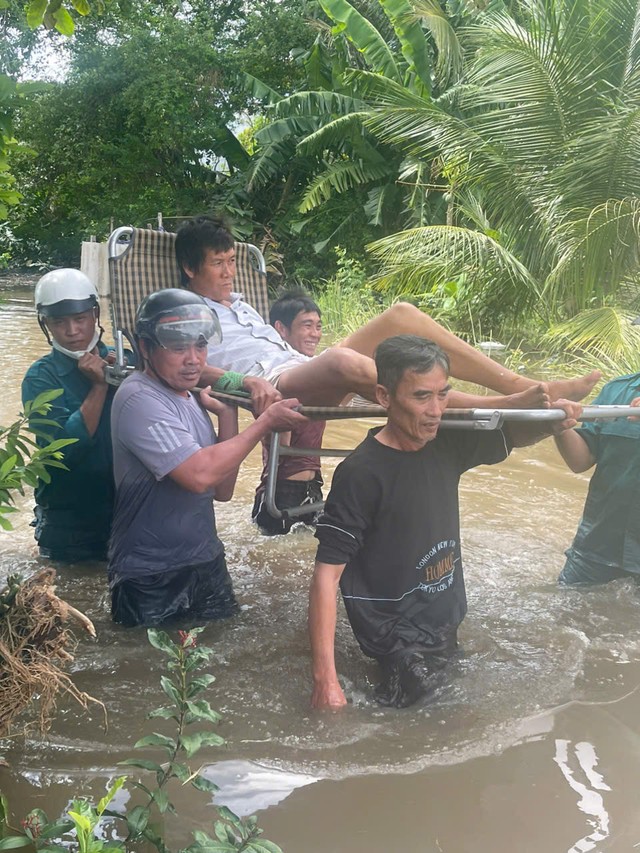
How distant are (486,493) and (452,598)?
3446 mm

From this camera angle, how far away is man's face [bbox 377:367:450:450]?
3.29 metres

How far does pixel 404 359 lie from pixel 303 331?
2.57 meters

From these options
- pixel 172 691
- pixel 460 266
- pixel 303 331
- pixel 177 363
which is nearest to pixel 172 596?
pixel 177 363

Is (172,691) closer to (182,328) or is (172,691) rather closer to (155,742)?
(155,742)

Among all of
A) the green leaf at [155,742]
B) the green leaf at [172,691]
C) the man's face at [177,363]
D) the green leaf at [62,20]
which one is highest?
the green leaf at [62,20]

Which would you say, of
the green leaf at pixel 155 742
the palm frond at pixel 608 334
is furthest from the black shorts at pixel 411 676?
the palm frond at pixel 608 334

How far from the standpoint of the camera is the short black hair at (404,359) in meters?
3.32

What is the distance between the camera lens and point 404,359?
334 cm

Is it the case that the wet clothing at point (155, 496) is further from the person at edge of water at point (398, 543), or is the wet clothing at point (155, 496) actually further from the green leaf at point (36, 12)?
the green leaf at point (36, 12)

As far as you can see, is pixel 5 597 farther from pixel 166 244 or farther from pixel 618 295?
pixel 618 295

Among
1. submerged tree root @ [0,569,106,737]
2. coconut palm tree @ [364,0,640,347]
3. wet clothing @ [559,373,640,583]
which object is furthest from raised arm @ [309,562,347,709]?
coconut palm tree @ [364,0,640,347]

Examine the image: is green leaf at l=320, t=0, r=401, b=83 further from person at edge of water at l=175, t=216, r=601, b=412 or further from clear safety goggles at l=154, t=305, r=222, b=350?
clear safety goggles at l=154, t=305, r=222, b=350

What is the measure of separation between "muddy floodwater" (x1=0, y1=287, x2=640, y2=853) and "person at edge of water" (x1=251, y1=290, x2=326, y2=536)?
2.04 ft

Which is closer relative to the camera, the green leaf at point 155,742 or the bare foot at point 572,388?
the green leaf at point 155,742
